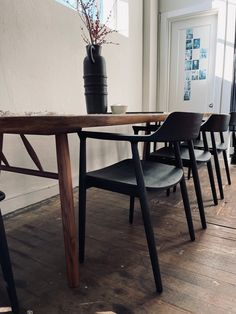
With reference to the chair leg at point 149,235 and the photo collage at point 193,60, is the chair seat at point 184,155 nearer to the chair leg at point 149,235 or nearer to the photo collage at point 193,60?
the chair leg at point 149,235

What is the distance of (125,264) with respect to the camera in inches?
46.8

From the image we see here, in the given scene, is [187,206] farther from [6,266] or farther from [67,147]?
[6,266]

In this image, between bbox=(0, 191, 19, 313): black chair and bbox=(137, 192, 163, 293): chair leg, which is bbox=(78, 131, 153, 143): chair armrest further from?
bbox=(0, 191, 19, 313): black chair

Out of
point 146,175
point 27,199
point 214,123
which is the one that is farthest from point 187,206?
point 27,199

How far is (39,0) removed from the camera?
6.25 feet

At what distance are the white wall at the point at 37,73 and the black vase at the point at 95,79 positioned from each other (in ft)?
2.53

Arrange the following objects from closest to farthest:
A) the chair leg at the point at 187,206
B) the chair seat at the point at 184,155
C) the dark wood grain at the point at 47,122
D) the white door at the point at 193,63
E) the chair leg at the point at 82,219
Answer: the dark wood grain at the point at 47,122 → the chair leg at the point at 82,219 → the chair leg at the point at 187,206 → the chair seat at the point at 184,155 → the white door at the point at 193,63

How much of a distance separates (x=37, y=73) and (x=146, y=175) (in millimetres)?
1334

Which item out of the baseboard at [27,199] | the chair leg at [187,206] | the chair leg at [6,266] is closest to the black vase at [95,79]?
the chair leg at [187,206]

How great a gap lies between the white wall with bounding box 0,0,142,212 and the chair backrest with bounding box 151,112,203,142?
1253 millimetres

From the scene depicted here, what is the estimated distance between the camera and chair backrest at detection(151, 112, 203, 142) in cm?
95

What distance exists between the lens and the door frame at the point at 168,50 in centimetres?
334

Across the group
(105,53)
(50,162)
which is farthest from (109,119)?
(105,53)

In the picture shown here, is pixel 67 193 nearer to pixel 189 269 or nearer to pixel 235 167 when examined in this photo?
pixel 189 269
